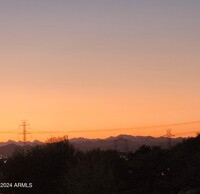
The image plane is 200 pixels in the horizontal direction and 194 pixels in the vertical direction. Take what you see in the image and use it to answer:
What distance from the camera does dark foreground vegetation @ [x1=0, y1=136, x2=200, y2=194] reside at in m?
32.9

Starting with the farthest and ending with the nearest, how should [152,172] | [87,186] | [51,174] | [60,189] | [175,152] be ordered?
[175,152] → [152,172] → [51,174] → [60,189] → [87,186]

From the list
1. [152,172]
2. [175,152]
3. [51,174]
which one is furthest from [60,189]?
[175,152]

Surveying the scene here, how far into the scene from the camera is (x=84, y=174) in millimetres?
32469

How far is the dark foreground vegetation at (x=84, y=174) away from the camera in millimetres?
32906

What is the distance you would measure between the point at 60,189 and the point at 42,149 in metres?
7.88

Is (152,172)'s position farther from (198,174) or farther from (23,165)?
(23,165)

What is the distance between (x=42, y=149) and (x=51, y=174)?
13.5 ft

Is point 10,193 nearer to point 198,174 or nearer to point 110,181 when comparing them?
point 110,181

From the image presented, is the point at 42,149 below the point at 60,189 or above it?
above

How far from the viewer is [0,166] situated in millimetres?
45656

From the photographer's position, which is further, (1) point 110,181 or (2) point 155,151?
(2) point 155,151

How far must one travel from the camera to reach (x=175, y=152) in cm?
5956

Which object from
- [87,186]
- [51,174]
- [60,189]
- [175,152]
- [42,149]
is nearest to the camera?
[87,186]

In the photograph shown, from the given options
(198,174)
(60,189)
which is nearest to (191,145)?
(198,174)
